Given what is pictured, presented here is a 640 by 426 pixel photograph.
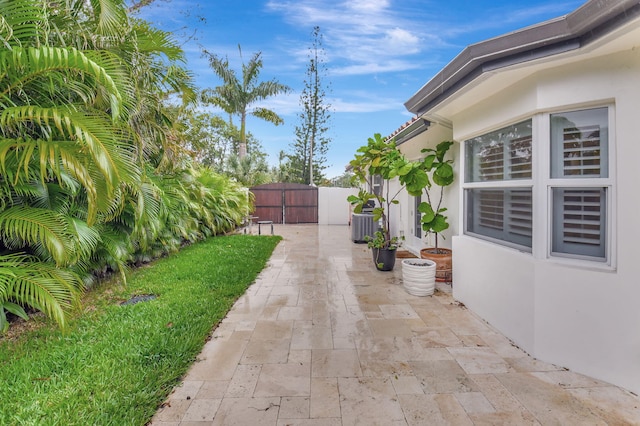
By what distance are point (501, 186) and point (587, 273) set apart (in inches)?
52.3

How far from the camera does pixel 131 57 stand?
15.3ft

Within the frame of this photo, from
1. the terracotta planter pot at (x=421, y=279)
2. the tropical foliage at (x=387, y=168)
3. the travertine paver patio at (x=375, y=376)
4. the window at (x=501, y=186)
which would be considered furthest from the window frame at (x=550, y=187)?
the tropical foliage at (x=387, y=168)

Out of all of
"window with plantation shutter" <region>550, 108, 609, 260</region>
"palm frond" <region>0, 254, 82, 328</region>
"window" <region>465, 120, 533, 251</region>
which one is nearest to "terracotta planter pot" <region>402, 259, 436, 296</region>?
"window" <region>465, 120, 533, 251</region>

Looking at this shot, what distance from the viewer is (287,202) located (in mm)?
17719

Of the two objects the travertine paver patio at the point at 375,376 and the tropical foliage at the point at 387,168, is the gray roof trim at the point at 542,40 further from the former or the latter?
the travertine paver patio at the point at 375,376

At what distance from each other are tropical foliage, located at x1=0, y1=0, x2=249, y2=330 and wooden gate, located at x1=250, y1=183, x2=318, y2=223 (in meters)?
11.3

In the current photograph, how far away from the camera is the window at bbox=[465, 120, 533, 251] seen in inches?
138

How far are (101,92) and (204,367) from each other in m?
3.41

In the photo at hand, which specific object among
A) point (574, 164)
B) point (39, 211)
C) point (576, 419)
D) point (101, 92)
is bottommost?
point (576, 419)

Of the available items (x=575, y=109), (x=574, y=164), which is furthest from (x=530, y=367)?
(x=575, y=109)

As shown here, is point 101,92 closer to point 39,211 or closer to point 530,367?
point 39,211

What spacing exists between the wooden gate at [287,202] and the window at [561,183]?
46.4 feet

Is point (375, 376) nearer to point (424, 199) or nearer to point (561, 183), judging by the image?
point (561, 183)

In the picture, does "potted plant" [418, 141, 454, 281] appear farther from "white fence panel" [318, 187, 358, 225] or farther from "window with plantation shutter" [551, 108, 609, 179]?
"white fence panel" [318, 187, 358, 225]
